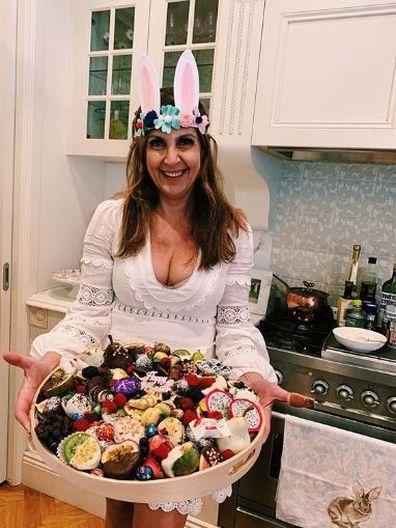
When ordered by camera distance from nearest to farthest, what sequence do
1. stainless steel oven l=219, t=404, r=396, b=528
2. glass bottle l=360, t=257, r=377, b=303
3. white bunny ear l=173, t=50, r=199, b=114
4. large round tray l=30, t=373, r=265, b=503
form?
large round tray l=30, t=373, r=265, b=503, white bunny ear l=173, t=50, r=199, b=114, stainless steel oven l=219, t=404, r=396, b=528, glass bottle l=360, t=257, r=377, b=303

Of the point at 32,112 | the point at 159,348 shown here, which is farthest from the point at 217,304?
the point at 32,112

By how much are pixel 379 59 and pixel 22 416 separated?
1405mm

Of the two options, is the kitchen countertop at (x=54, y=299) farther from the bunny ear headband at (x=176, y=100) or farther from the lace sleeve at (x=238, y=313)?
the bunny ear headband at (x=176, y=100)

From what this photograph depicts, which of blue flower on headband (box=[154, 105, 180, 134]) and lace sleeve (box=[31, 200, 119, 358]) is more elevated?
blue flower on headband (box=[154, 105, 180, 134])

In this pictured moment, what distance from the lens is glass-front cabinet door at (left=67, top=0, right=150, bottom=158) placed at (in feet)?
5.87

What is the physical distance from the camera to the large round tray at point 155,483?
0.68 metres

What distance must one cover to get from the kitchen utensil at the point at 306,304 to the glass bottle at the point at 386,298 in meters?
0.20

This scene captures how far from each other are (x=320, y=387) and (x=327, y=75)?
1.02 m

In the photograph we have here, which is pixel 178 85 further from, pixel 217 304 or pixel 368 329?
pixel 368 329

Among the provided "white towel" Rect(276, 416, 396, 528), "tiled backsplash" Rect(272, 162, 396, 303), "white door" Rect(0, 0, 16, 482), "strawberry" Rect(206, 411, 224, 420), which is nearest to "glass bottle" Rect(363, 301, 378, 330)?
"tiled backsplash" Rect(272, 162, 396, 303)

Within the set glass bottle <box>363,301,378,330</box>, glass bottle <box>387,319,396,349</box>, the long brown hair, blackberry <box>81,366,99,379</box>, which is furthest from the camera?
glass bottle <box>363,301,378,330</box>

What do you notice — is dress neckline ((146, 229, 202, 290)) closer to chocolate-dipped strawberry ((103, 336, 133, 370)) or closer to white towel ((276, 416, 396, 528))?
chocolate-dipped strawberry ((103, 336, 133, 370))

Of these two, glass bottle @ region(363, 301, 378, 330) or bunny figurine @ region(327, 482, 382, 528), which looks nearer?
bunny figurine @ region(327, 482, 382, 528)

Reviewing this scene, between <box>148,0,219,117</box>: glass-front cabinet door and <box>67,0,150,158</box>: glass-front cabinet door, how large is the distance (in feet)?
0.32
